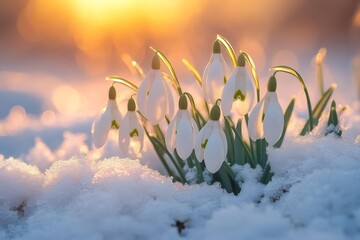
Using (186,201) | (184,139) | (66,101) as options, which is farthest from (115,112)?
(66,101)

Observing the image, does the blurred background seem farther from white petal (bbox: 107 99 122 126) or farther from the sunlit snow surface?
the sunlit snow surface

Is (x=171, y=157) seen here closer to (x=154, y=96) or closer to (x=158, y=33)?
(x=154, y=96)

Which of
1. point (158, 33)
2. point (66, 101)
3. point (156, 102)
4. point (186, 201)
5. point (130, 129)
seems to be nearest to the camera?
point (186, 201)

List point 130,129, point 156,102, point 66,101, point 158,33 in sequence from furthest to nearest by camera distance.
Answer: point 158,33
point 66,101
point 130,129
point 156,102

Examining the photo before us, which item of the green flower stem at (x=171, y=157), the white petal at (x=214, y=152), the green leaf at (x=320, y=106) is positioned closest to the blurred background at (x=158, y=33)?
the green leaf at (x=320, y=106)

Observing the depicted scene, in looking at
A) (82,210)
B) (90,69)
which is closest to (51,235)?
(82,210)

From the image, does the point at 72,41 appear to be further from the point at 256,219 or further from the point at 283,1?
the point at 256,219
